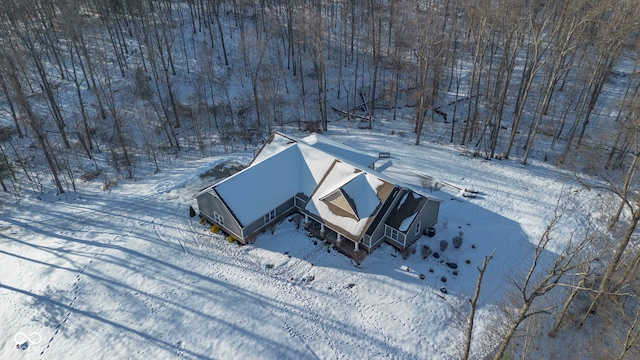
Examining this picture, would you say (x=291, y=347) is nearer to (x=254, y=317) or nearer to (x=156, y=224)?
(x=254, y=317)

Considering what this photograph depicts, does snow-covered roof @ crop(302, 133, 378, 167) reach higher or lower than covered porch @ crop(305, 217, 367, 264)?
higher

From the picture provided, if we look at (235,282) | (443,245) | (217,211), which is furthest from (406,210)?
(217,211)

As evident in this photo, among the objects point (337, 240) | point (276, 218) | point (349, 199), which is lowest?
point (337, 240)

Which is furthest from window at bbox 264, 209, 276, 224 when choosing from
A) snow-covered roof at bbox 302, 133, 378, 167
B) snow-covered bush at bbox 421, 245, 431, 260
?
snow-covered bush at bbox 421, 245, 431, 260

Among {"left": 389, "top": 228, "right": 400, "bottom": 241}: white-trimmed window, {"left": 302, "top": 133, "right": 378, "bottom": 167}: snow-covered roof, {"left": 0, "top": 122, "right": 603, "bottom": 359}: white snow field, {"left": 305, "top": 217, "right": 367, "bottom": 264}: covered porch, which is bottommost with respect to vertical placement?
{"left": 0, "top": 122, "right": 603, "bottom": 359}: white snow field

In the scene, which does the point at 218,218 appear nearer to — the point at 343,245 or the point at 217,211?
the point at 217,211

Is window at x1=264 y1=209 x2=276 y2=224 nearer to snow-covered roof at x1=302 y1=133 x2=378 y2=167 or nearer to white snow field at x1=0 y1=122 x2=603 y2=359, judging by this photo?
white snow field at x1=0 y1=122 x2=603 y2=359

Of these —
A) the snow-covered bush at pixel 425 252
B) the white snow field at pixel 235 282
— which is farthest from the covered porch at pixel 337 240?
the snow-covered bush at pixel 425 252

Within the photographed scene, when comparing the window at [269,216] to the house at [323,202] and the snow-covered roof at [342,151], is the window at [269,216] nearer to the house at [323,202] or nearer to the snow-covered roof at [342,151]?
the house at [323,202]
